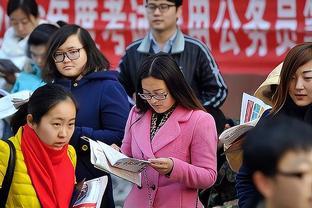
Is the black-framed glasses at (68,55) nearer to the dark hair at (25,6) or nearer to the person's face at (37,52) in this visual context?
the person's face at (37,52)

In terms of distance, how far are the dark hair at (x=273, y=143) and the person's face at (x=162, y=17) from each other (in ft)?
12.2

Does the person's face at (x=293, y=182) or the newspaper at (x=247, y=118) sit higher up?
the person's face at (x=293, y=182)

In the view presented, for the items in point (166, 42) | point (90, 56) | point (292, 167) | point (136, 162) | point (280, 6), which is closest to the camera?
point (292, 167)

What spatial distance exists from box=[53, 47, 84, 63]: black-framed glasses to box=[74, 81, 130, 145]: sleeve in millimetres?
282

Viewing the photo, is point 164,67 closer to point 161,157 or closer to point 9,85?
point 161,157

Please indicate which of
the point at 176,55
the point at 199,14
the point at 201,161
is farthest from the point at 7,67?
the point at 201,161

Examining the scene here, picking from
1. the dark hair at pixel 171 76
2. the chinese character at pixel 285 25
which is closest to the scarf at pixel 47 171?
the dark hair at pixel 171 76

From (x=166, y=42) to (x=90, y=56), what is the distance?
1355mm

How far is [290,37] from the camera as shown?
7.66 metres

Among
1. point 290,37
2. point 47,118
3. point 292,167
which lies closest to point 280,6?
point 290,37

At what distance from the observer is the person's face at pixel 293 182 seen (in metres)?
2.88

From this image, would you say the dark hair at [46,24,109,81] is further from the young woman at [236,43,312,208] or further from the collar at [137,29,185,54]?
the young woman at [236,43,312,208]

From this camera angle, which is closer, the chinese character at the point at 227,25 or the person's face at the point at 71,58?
the person's face at the point at 71,58

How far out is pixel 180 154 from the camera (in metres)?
4.90
